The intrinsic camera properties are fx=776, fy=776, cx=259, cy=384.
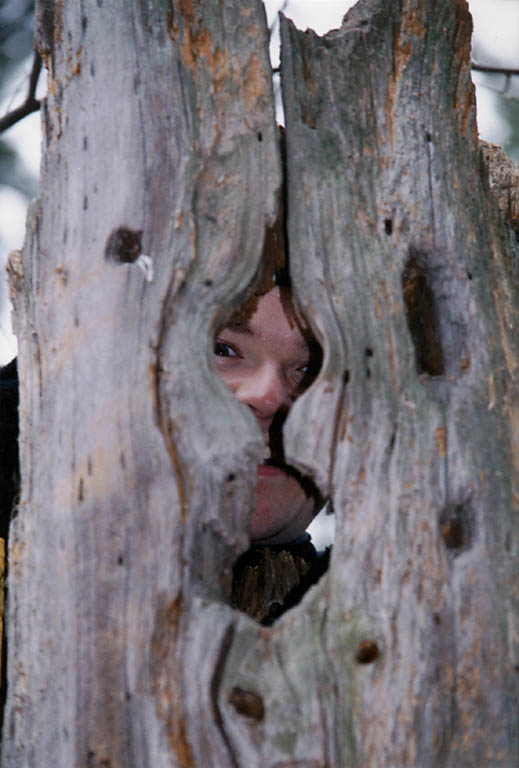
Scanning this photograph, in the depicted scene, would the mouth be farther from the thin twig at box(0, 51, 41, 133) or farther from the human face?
the thin twig at box(0, 51, 41, 133)

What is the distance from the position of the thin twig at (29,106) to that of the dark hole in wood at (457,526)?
2736 millimetres

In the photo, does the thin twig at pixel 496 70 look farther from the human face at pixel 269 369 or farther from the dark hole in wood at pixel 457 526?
the dark hole in wood at pixel 457 526

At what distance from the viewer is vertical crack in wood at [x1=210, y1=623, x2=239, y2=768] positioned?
969 mm

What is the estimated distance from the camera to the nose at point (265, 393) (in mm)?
1663

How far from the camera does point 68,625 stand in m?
1.05

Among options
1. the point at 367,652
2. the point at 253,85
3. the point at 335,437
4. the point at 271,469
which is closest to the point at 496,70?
the point at 271,469

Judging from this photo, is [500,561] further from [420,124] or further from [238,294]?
[420,124]

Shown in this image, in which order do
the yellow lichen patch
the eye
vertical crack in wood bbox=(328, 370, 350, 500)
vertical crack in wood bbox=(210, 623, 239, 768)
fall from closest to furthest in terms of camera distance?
vertical crack in wood bbox=(210, 623, 239, 768)
vertical crack in wood bbox=(328, 370, 350, 500)
the yellow lichen patch
the eye

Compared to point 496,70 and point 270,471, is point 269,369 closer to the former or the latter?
point 270,471

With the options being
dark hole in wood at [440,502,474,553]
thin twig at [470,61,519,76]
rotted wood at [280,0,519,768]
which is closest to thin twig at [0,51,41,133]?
thin twig at [470,61,519,76]

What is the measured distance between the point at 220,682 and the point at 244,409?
36cm

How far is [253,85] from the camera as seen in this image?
120 centimetres

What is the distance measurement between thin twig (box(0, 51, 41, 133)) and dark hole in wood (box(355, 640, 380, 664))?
282 centimetres

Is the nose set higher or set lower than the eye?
lower
